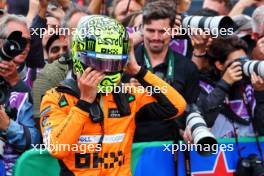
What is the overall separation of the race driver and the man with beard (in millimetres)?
555

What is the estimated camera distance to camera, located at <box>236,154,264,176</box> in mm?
4086

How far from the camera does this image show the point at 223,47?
4.50 meters

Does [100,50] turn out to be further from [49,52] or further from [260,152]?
[49,52]

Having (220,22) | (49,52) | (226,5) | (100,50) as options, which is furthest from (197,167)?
(226,5)

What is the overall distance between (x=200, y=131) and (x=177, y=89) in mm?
776

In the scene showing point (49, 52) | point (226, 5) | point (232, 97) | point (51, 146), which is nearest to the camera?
point (51, 146)

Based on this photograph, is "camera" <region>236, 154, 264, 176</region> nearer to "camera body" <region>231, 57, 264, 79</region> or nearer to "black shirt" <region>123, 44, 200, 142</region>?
"black shirt" <region>123, 44, 200, 142</region>

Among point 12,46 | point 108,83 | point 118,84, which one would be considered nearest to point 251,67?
point 118,84

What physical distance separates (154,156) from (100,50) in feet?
3.46

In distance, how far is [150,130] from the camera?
4191 millimetres

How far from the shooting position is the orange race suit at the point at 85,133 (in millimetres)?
3291

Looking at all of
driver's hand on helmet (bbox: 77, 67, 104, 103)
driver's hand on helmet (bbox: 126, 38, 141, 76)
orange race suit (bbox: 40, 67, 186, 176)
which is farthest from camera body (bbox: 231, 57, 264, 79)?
driver's hand on helmet (bbox: 77, 67, 104, 103)

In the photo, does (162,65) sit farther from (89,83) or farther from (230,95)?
(89,83)

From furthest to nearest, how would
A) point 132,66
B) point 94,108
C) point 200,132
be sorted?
point 132,66 < point 200,132 < point 94,108
